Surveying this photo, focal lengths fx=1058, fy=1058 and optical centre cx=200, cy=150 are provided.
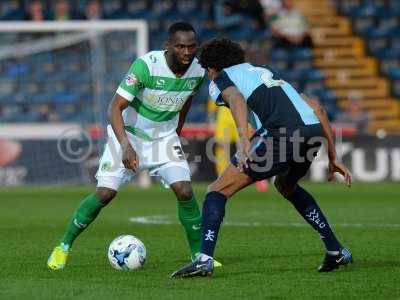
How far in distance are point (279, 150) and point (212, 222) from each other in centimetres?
72

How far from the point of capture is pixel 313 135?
25.5 ft

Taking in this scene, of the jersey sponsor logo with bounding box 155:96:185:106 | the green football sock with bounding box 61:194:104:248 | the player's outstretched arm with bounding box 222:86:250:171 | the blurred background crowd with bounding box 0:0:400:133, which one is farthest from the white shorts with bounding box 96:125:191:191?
the blurred background crowd with bounding box 0:0:400:133

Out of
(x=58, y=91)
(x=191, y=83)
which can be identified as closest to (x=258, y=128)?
(x=191, y=83)

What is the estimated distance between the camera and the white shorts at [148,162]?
27.6ft

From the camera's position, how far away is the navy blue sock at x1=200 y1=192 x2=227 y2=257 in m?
7.66

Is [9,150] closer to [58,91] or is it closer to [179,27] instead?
[58,91]

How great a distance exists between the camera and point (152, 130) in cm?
863

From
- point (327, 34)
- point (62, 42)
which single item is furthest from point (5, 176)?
point (327, 34)

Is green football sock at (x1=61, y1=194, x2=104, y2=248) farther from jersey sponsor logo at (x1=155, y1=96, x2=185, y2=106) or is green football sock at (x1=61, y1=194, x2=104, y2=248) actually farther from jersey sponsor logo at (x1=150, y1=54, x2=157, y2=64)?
jersey sponsor logo at (x1=150, y1=54, x2=157, y2=64)

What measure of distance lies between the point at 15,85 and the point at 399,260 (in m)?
13.3

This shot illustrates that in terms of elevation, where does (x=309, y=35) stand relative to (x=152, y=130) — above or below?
below

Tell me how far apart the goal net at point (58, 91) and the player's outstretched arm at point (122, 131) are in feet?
39.2

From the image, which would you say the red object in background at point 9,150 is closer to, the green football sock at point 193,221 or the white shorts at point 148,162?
the white shorts at point 148,162

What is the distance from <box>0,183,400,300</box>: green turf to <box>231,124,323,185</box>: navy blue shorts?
784 millimetres
